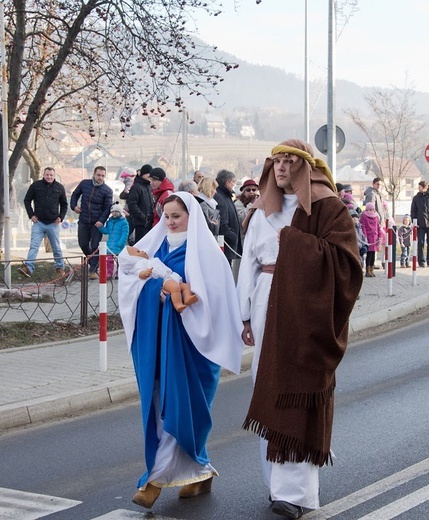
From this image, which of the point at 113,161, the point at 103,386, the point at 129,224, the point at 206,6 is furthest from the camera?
the point at 113,161

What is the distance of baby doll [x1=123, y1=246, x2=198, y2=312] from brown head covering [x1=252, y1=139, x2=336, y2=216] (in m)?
0.68

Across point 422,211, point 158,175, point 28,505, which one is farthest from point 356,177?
point 28,505

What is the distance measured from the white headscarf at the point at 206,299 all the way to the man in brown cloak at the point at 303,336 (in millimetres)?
501

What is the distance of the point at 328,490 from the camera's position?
607 centimetres

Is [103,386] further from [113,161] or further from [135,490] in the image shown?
[113,161]

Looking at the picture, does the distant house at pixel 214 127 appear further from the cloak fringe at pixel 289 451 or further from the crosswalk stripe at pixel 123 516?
the cloak fringe at pixel 289 451

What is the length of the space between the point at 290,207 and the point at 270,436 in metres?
1.30

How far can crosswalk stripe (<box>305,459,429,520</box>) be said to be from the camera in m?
5.62

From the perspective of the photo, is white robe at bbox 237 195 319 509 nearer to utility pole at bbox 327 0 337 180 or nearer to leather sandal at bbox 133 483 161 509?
leather sandal at bbox 133 483 161 509

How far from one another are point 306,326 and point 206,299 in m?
0.82

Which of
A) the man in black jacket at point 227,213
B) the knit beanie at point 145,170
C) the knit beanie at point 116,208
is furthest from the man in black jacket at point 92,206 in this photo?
the man in black jacket at point 227,213

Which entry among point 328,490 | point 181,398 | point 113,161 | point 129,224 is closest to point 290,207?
point 181,398

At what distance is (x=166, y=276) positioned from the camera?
6.16 metres

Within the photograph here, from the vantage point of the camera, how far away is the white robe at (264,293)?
5559 mm
